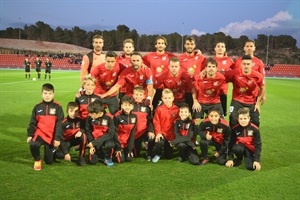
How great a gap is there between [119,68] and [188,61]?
1703 millimetres

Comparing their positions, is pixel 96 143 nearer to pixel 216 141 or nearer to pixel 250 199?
pixel 216 141

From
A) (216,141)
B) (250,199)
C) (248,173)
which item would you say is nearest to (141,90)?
(216,141)

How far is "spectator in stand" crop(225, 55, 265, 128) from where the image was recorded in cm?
705

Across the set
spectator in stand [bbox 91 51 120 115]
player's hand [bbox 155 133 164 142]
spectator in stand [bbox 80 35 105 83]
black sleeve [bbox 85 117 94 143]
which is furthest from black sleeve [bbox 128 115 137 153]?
spectator in stand [bbox 80 35 105 83]

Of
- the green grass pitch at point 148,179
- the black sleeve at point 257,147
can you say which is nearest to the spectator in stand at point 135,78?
the green grass pitch at point 148,179

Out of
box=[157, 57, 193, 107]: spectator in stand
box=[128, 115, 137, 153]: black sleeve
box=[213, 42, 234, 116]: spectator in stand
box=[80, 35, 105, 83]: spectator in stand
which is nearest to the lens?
box=[128, 115, 137, 153]: black sleeve

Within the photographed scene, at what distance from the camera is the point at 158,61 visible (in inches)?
326

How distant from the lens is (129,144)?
641 centimetres

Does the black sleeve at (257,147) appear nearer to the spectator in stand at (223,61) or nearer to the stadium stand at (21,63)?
the spectator in stand at (223,61)

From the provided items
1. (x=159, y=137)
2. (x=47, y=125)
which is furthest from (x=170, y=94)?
(x=47, y=125)

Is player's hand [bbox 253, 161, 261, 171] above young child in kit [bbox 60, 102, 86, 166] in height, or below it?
below

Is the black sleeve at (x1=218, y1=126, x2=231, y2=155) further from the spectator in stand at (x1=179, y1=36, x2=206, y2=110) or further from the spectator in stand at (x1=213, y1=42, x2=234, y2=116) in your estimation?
the spectator in stand at (x1=213, y1=42, x2=234, y2=116)

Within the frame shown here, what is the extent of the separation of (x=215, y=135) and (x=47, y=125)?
3.16 meters

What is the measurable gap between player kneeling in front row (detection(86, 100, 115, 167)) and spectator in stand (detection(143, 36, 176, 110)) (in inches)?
78.4
